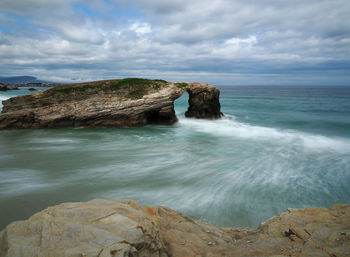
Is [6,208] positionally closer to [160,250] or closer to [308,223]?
[160,250]

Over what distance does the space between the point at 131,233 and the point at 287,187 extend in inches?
271

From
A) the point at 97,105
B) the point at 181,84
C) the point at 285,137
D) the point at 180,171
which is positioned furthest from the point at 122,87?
the point at 285,137

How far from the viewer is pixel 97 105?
18.0 metres

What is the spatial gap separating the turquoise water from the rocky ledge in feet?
4.35

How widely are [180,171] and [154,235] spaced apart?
19.6ft

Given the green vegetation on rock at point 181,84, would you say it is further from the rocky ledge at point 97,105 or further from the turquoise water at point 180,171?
the turquoise water at point 180,171

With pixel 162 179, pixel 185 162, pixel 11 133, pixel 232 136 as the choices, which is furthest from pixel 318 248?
pixel 11 133

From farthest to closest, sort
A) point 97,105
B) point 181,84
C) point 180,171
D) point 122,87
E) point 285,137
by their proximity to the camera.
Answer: point 181,84 → point 122,87 → point 97,105 → point 285,137 → point 180,171

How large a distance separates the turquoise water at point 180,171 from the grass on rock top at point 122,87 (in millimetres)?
4165

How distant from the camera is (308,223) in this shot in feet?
14.2

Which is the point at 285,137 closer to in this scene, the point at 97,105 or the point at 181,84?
the point at 181,84

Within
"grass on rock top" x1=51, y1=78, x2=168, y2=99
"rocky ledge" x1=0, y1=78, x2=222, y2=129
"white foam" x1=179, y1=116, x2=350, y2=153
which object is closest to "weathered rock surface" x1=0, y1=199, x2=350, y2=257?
"white foam" x1=179, y1=116, x2=350, y2=153

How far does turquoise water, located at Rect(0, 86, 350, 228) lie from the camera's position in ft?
22.0

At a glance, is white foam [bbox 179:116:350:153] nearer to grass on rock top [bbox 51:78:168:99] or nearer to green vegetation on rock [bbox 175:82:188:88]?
green vegetation on rock [bbox 175:82:188:88]
